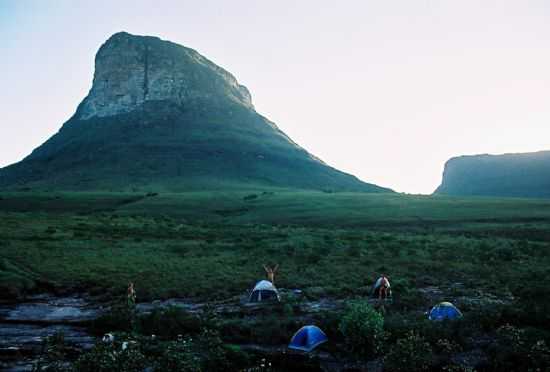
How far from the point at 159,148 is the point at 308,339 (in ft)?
482

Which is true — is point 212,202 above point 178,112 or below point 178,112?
below

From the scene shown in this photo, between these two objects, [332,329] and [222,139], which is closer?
[332,329]

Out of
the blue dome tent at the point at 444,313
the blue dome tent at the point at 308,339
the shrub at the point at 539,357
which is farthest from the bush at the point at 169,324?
the shrub at the point at 539,357

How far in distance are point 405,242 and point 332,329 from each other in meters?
32.0

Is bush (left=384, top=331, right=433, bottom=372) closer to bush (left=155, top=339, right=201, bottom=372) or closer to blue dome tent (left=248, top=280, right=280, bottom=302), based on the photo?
A: bush (left=155, top=339, right=201, bottom=372)

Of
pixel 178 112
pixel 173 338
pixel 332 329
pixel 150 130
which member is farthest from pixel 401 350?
pixel 178 112

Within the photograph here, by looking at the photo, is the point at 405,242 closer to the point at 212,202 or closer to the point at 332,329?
the point at 332,329

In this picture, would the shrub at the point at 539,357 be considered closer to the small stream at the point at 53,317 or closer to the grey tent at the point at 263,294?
the small stream at the point at 53,317

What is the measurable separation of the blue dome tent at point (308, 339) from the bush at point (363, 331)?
2.92 feet

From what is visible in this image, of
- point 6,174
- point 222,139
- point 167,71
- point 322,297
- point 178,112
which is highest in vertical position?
point 167,71

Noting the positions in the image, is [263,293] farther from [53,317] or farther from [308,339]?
[53,317]

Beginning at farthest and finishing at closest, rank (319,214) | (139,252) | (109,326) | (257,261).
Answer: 1. (319,214)
2. (139,252)
3. (257,261)
4. (109,326)

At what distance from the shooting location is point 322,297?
27312 millimetres

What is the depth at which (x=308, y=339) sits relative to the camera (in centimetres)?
1788
